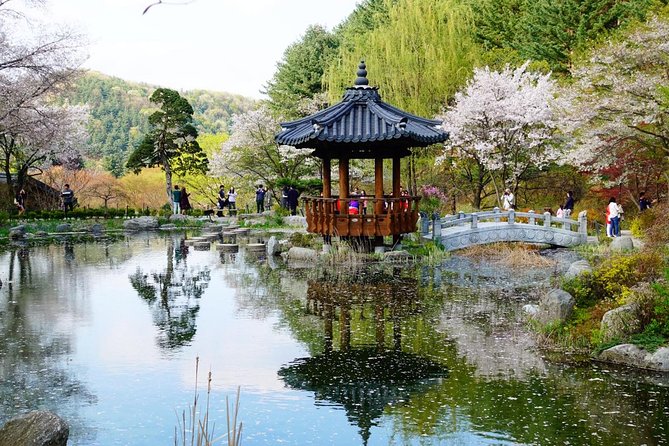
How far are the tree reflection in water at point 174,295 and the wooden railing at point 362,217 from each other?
3.41 metres

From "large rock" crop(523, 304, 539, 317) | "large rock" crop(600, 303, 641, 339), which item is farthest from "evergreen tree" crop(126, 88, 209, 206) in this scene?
"large rock" crop(600, 303, 641, 339)

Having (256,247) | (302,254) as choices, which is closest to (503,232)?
(302,254)

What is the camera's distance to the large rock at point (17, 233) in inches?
1032

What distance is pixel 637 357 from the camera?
970 cm

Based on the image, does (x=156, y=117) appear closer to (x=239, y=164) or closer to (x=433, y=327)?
(x=239, y=164)

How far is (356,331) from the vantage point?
11.8 metres

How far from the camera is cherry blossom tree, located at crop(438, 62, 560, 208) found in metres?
25.7

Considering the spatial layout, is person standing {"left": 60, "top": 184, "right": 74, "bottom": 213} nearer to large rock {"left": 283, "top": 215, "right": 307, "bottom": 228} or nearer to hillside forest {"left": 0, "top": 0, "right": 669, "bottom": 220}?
hillside forest {"left": 0, "top": 0, "right": 669, "bottom": 220}

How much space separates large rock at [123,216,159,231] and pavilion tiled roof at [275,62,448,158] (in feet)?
41.9

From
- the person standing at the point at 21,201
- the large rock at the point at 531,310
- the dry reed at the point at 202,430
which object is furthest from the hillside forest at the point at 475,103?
the dry reed at the point at 202,430

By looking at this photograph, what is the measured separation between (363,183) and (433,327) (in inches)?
988

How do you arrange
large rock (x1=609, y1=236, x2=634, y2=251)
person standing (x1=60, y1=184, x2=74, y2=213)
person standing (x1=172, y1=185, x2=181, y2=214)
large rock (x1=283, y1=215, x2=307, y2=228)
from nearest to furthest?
large rock (x1=609, y1=236, x2=634, y2=251), large rock (x1=283, y1=215, x2=307, y2=228), person standing (x1=60, y1=184, x2=74, y2=213), person standing (x1=172, y1=185, x2=181, y2=214)

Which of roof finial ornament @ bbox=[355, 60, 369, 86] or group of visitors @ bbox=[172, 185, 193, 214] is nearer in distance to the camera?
roof finial ornament @ bbox=[355, 60, 369, 86]

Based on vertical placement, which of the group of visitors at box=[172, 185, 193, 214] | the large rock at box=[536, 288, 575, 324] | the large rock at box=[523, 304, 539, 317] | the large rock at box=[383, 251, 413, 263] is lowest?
the large rock at box=[523, 304, 539, 317]
